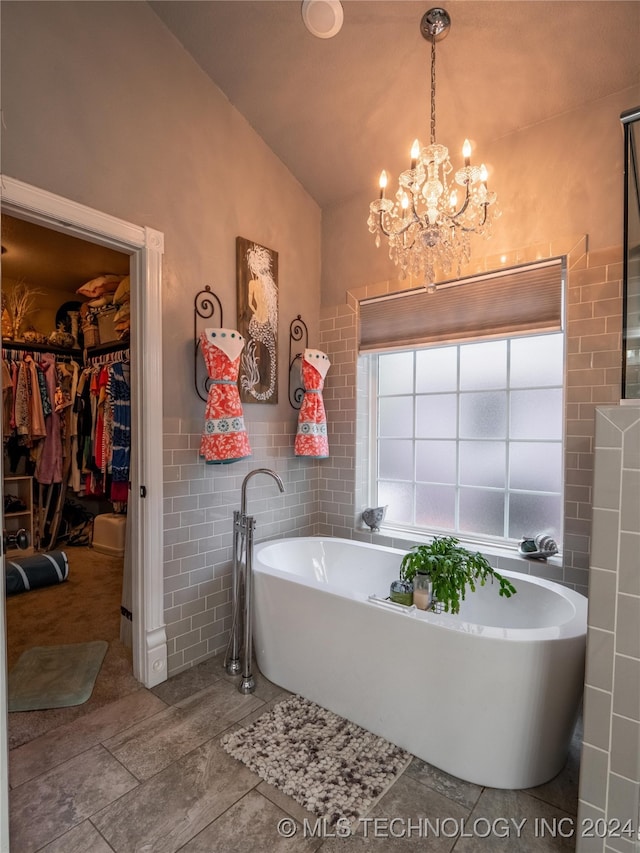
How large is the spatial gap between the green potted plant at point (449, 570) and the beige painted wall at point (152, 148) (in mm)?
1276

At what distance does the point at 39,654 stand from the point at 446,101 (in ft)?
12.1

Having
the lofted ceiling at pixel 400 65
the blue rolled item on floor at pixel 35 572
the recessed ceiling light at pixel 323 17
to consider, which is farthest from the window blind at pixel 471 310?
the blue rolled item on floor at pixel 35 572

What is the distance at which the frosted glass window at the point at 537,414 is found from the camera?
7.86 ft

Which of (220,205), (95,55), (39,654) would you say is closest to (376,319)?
(220,205)

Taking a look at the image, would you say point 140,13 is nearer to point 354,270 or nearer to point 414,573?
point 354,270

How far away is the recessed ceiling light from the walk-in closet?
6.70 feet

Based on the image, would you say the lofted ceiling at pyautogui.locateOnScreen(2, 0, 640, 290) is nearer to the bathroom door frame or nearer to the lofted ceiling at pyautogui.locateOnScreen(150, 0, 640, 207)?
the lofted ceiling at pyautogui.locateOnScreen(150, 0, 640, 207)

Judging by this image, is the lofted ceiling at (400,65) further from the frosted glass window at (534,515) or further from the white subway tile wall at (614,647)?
the frosted glass window at (534,515)

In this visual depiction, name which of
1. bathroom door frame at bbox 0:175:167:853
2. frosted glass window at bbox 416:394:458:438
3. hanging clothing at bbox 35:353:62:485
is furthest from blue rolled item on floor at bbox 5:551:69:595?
frosted glass window at bbox 416:394:458:438

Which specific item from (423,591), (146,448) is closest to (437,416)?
(423,591)

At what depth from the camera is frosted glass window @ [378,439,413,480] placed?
2.96m

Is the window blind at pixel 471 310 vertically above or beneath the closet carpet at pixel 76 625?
above

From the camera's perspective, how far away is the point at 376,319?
287 cm

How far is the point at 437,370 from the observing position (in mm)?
2844
